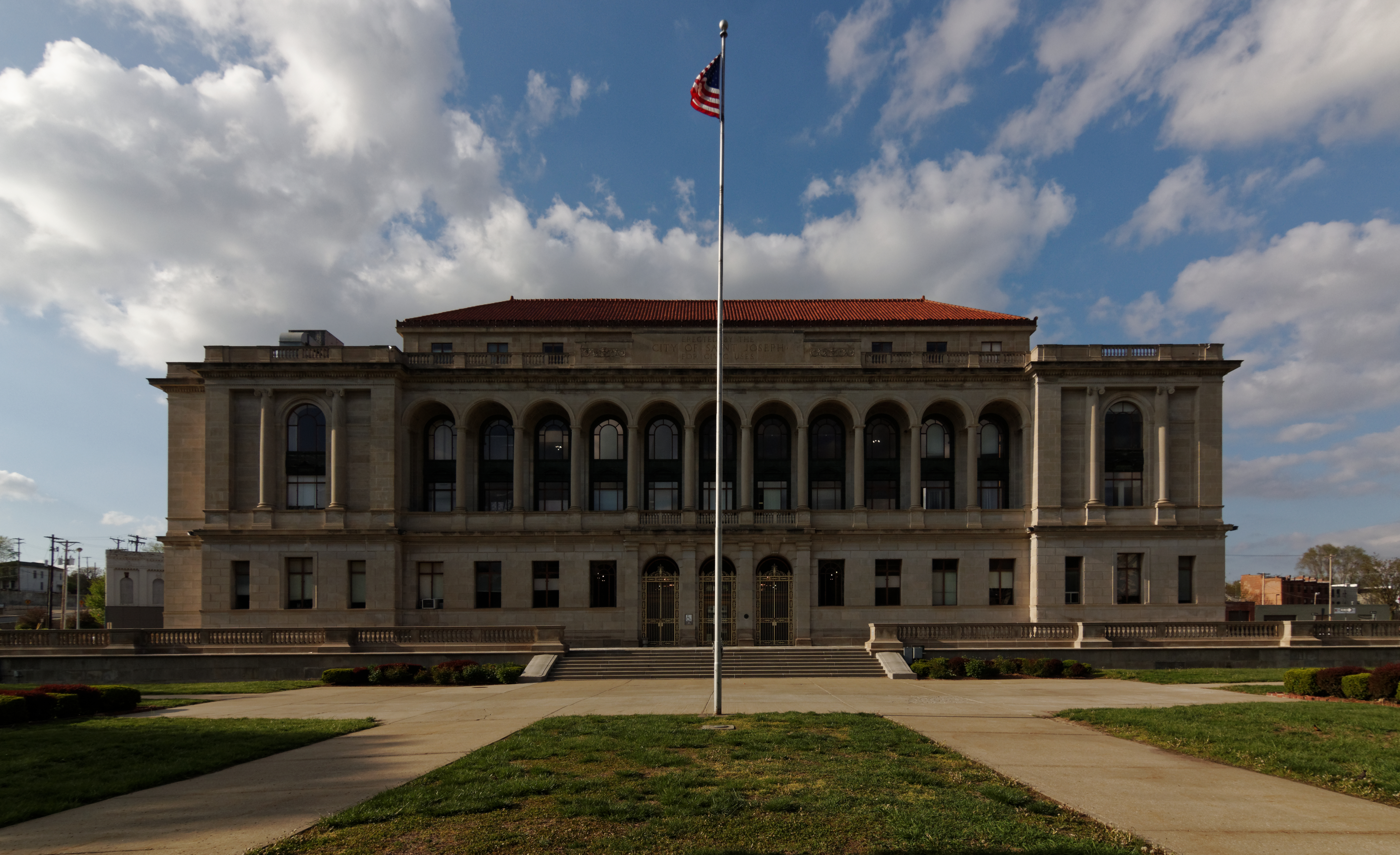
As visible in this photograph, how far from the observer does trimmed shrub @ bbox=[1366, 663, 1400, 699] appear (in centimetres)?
2431

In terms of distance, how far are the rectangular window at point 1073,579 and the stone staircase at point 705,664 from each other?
47.4 ft

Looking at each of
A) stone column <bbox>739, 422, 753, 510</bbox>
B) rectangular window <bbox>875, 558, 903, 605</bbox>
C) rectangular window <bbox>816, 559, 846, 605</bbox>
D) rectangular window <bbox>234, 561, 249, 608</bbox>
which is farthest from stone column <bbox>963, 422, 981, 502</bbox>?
rectangular window <bbox>234, 561, 249, 608</bbox>

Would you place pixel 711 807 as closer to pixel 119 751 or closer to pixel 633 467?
pixel 119 751

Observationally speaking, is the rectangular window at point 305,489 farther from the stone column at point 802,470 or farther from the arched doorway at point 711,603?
the stone column at point 802,470

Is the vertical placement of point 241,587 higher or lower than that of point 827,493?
lower

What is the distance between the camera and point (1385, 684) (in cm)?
2444

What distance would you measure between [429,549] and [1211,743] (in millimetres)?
40582

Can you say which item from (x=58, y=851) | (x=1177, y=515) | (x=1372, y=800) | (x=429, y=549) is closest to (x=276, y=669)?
(x=429, y=549)

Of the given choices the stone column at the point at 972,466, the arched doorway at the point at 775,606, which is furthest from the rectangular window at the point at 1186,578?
the arched doorway at the point at 775,606

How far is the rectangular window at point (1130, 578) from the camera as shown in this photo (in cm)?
4509

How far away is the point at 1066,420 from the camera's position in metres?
46.0

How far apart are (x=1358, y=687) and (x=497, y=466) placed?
42.2 metres

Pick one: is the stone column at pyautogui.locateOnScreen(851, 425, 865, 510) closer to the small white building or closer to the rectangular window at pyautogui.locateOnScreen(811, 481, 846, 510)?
the rectangular window at pyautogui.locateOnScreen(811, 481, 846, 510)

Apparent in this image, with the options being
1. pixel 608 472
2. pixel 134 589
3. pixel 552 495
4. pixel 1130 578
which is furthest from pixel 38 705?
pixel 134 589
